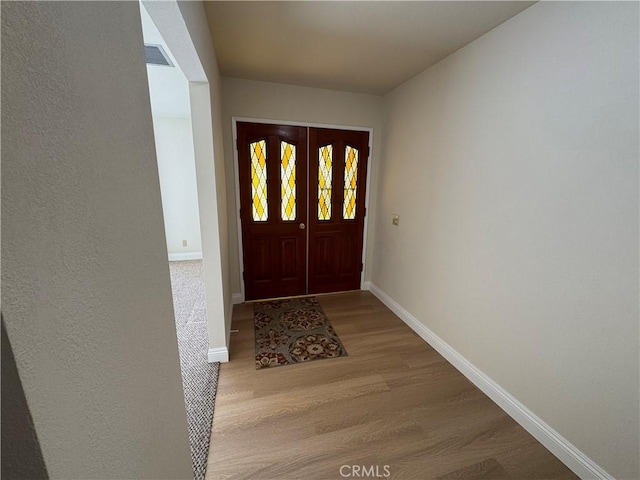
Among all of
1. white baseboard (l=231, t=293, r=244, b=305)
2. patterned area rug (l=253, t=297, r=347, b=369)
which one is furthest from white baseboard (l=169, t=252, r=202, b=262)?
patterned area rug (l=253, t=297, r=347, b=369)

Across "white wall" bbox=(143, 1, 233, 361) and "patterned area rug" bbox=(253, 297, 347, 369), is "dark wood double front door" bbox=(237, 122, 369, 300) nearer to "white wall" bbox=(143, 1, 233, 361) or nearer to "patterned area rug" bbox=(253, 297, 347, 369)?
"patterned area rug" bbox=(253, 297, 347, 369)

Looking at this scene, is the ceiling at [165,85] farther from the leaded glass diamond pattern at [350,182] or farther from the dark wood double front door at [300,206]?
the leaded glass diamond pattern at [350,182]

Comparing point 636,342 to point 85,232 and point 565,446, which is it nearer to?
point 565,446

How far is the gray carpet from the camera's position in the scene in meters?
1.41

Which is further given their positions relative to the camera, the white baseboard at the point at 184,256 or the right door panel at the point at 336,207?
the white baseboard at the point at 184,256

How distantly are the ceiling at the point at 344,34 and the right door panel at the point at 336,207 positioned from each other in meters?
0.72

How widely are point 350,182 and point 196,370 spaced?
2557 mm

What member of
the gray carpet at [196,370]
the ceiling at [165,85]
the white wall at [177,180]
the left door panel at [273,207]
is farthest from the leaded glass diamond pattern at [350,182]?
the white wall at [177,180]

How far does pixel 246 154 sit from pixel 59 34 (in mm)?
2521

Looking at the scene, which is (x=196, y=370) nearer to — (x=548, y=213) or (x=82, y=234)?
(x=82, y=234)

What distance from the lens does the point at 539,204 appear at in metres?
1.47

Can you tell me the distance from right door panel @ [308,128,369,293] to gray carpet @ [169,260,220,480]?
1439mm

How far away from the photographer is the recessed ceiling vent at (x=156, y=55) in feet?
6.39

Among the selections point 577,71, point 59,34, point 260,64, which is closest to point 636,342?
point 577,71
